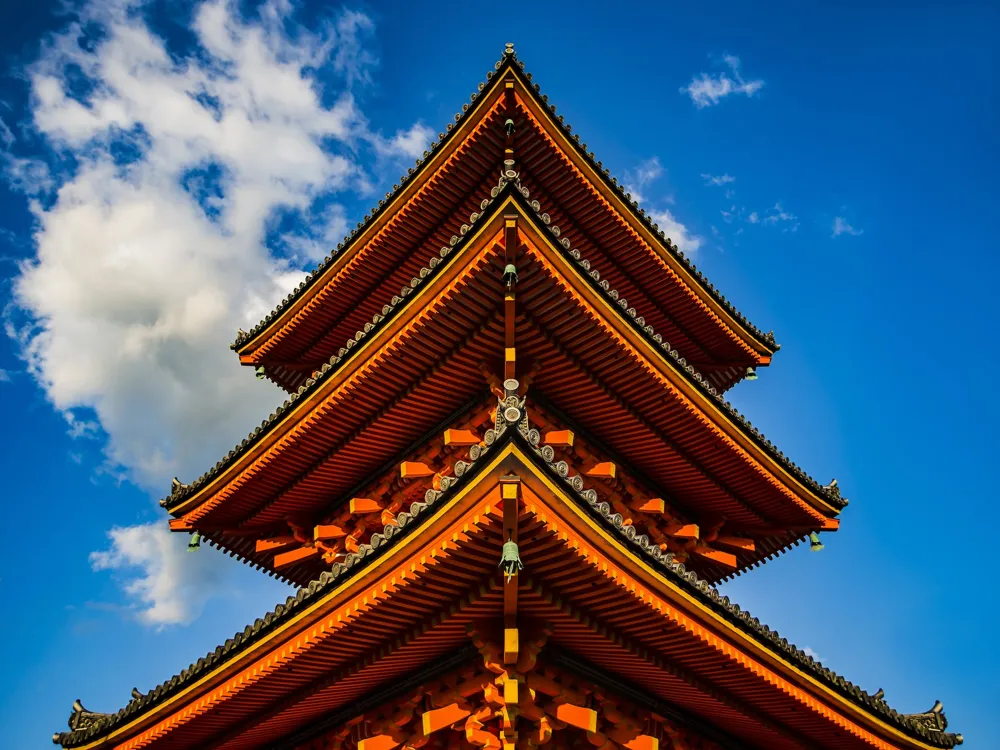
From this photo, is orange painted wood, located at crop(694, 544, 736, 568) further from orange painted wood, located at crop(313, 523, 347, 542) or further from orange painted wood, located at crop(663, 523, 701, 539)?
orange painted wood, located at crop(313, 523, 347, 542)

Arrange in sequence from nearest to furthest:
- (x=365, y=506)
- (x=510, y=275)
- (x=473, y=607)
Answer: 1. (x=473, y=607)
2. (x=510, y=275)
3. (x=365, y=506)

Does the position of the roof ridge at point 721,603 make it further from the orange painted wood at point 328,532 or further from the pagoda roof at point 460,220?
the pagoda roof at point 460,220

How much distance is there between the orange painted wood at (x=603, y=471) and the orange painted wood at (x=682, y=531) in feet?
6.79

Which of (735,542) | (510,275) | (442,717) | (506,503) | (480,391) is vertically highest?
(510,275)

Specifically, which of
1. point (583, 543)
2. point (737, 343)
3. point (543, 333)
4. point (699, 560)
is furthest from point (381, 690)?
point (737, 343)

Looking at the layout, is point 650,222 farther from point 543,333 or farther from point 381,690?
point 381,690

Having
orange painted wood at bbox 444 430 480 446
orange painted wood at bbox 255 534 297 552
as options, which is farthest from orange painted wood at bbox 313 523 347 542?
orange painted wood at bbox 444 430 480 446

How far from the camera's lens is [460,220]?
13594mm

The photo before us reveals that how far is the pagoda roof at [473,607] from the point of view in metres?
6.89

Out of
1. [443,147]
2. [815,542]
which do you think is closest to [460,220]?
[443,147]

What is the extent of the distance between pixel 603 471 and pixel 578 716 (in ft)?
14.3

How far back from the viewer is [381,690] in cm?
884

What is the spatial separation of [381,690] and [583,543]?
3.69m

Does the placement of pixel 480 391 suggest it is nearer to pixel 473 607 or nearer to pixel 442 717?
pixel 473 607
